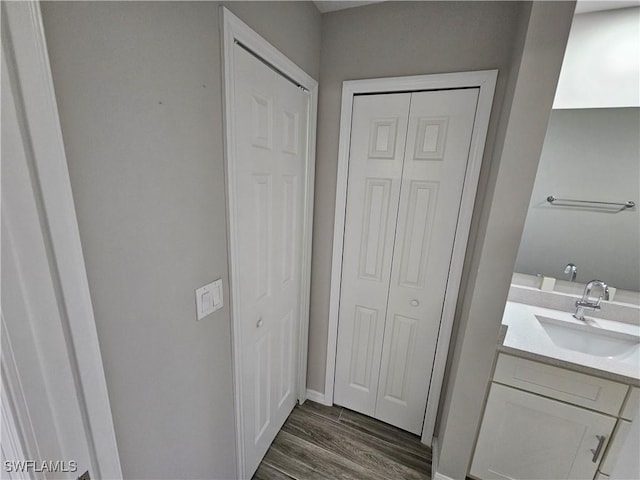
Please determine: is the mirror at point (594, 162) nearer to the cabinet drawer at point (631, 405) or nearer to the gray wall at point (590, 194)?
the gray wall at point (590, 194)

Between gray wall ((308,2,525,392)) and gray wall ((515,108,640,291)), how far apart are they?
56 cm

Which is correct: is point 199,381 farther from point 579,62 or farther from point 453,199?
point 579,62

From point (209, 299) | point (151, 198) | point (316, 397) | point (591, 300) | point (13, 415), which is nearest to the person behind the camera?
point (13, 415)

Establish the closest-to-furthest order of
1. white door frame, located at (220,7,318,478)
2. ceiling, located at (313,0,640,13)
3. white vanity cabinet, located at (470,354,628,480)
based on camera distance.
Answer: white door frame, located at (220,7,318,478), white vanity cabinet, located at (470,354,628,480), ceiling, located at (313,0,640,13)

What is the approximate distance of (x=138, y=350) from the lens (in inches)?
27.9

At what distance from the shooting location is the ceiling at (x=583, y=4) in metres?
1.23

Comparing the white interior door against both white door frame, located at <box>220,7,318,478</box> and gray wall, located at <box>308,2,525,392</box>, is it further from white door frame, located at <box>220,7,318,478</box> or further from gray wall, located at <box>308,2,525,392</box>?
gray wall, located at <box>308,2,525,392</box>

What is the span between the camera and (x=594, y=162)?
4.62 feet

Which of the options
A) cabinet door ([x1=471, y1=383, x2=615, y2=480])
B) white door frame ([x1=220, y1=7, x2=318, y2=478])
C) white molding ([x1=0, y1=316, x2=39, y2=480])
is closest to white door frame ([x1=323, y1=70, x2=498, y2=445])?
white door frame ([x1=220, y1=7, x2=318, y2=478])

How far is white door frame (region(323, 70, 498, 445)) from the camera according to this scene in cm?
125

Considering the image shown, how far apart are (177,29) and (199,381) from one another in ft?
3.61

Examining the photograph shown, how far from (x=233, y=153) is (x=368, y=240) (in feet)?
3.16

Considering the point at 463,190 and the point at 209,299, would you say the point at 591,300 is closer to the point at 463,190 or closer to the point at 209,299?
the point at 463,190
